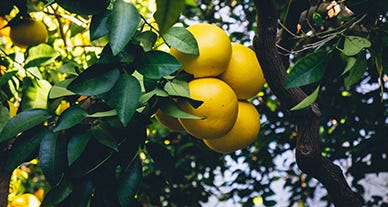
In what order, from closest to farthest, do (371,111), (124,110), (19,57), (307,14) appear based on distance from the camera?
(124,110) < (307,14) < (19,57) < (371,111)

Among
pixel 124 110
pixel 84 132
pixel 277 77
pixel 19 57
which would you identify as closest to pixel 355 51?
pixel 277 77

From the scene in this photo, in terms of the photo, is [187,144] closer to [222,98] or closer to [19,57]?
[19,57]

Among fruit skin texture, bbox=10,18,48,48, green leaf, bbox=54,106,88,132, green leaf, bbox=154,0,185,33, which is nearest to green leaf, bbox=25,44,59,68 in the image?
fruit skin texture, bbox=10,18,48,48

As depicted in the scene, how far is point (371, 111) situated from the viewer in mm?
2146

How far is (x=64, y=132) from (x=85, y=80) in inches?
7.7

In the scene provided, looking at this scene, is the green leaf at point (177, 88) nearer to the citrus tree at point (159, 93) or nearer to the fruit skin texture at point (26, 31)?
the citrus tree at point (159, 93)

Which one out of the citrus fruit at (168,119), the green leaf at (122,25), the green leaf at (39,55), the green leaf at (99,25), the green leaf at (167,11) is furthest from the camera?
the green leaf at (39,55)

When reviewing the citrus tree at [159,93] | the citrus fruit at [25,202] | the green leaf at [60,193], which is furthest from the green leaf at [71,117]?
the citrus fruit at [25,202]

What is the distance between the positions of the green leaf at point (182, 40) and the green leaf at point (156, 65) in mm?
31

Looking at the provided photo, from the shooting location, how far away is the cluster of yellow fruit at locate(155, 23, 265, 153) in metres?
0.96

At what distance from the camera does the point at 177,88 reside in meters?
0.91

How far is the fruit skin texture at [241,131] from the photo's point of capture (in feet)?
3.53

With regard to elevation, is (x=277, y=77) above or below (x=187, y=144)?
above

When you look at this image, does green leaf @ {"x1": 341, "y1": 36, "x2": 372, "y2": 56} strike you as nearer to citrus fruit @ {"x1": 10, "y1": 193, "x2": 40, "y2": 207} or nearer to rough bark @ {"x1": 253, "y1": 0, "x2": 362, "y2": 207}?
rough bark @ {"x1": 253, "y1": 0, "x2": 362, "y2": 207}
